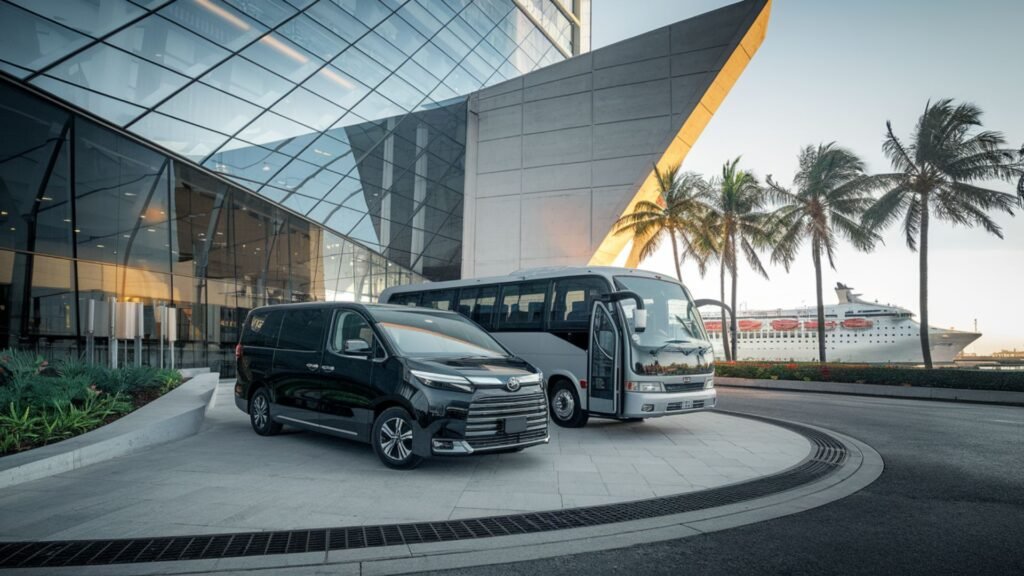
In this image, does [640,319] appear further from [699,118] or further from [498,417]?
[699,118]

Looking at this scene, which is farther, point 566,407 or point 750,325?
point 750,325

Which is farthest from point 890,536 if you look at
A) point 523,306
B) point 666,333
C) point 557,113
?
point 557,113

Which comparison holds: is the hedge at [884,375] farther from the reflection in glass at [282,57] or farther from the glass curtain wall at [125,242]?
the reflection in glass at [282,57]

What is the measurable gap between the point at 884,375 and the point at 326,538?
21324mm

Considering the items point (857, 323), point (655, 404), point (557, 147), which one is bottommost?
point (655, 404)

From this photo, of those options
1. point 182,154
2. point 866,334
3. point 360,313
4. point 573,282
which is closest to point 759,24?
point 573,282

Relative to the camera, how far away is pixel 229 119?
760 inches

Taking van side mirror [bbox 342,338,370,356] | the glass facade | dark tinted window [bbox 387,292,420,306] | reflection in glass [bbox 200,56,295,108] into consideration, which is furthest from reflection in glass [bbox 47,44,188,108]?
van side mirror [bbox 342,338,370,356]

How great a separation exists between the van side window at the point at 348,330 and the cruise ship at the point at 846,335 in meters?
52.0

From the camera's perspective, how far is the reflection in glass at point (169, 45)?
16656 mm

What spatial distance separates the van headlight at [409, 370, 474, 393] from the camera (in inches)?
259

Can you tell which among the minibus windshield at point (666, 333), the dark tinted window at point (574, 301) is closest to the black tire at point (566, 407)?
the dark tinted window at point (574, 301)

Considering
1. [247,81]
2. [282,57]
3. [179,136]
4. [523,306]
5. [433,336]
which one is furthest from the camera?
[282,57]

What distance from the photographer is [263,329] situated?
938 cm
